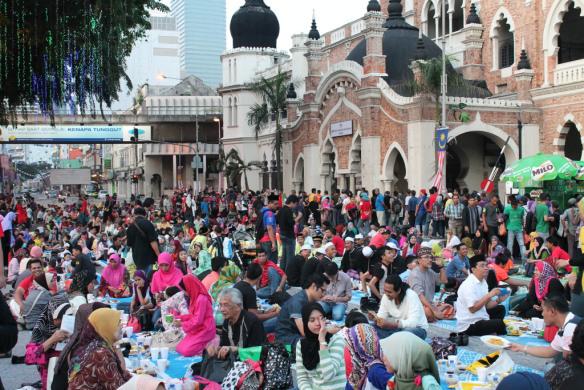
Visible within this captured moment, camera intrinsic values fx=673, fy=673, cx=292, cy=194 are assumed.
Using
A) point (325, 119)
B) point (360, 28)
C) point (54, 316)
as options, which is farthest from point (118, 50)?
point (360, 28)

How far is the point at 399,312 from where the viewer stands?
27.1ft

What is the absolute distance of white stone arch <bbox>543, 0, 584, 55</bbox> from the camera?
1028 inches

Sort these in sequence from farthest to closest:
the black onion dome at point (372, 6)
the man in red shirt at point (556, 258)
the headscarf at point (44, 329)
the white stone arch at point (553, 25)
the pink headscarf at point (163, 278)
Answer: the black onion dome at point (372, 6)
the white stone arch at point (553, 25)
the man in red shirt at point (556, 258)
the pink headscarf at point (163, 278)
the headscarf at point (44, 329)

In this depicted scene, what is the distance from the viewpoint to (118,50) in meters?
14.2

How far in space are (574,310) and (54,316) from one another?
17.9 ft

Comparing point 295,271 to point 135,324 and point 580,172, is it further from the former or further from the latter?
point 580,172

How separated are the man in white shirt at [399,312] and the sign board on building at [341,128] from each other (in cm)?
2145

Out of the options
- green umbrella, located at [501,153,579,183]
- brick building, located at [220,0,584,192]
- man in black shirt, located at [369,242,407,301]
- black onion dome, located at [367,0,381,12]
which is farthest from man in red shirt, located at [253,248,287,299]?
black onion dome, located at [367,0,381,12]

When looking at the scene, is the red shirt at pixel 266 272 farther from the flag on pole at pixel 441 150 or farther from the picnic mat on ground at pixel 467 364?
the flag on pole at pixel 441 150

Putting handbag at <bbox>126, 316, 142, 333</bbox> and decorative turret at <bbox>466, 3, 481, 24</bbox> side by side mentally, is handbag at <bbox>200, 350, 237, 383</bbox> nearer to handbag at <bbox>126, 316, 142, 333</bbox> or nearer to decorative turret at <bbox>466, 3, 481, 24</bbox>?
handbag at <bbox>126, 316, 142, 333</bbox>

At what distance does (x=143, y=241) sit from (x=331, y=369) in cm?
623

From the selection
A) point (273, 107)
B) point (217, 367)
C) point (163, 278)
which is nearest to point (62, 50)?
point (163, 278)

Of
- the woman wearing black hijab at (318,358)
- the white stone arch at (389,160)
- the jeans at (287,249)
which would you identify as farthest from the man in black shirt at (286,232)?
the white stone arch at (389,160)

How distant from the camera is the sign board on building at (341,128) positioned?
96.6 ft
